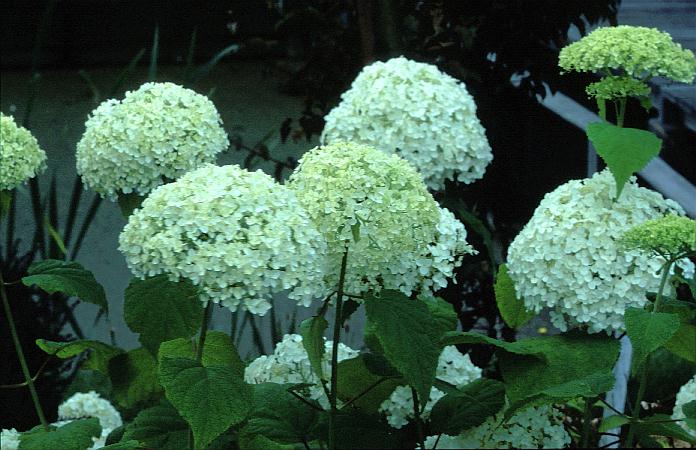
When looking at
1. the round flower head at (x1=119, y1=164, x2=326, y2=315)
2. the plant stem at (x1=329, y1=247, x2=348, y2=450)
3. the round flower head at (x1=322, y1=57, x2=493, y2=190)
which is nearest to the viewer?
the round flower head at (x1=119, y1=164, x2=326, y2=315)

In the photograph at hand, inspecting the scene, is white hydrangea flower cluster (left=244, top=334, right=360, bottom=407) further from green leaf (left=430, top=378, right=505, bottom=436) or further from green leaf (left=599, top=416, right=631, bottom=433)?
green leaf (left=599, top=416, right=631, bottom=433)

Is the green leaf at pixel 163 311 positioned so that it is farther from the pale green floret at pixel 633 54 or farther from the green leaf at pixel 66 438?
the pale green floret at pixel 633 54

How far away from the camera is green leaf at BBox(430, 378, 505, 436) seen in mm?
1545

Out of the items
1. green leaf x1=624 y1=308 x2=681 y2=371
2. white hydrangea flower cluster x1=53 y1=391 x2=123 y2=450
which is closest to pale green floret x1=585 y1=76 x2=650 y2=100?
green leaf x1=624 y1=308 x2=681 y2=371

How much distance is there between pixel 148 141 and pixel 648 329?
764 mm

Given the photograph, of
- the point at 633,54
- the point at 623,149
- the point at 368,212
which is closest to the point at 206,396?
the point at 368,212

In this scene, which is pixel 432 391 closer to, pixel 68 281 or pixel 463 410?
pixel 463 410

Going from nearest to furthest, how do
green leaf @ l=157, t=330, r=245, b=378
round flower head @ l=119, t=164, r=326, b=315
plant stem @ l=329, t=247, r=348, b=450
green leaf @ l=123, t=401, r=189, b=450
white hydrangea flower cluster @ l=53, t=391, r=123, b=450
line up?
1. round flower head @ l=119, t=164, r=326, b=315
2. plant stem @ l=329, t=247, r=348, b=450
3. green leaf @ l=123, t=401, r=189, b=450
4. green leaf @ l=157, t=330, r=245, b=378
5. white hydrangea flower cluster @ l=53, t=391, r=123, b=450

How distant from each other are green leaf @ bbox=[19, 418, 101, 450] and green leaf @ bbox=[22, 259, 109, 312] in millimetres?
181

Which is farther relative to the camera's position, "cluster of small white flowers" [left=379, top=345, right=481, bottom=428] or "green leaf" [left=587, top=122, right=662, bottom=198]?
"cluster of small white flowers" [left=379, top=345, right=481, bottom=428]

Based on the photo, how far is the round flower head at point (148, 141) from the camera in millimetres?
1621

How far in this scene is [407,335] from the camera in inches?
49.6

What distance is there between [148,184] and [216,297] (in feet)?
1.72

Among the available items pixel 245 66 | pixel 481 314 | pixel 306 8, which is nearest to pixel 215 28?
pixel 245 66
